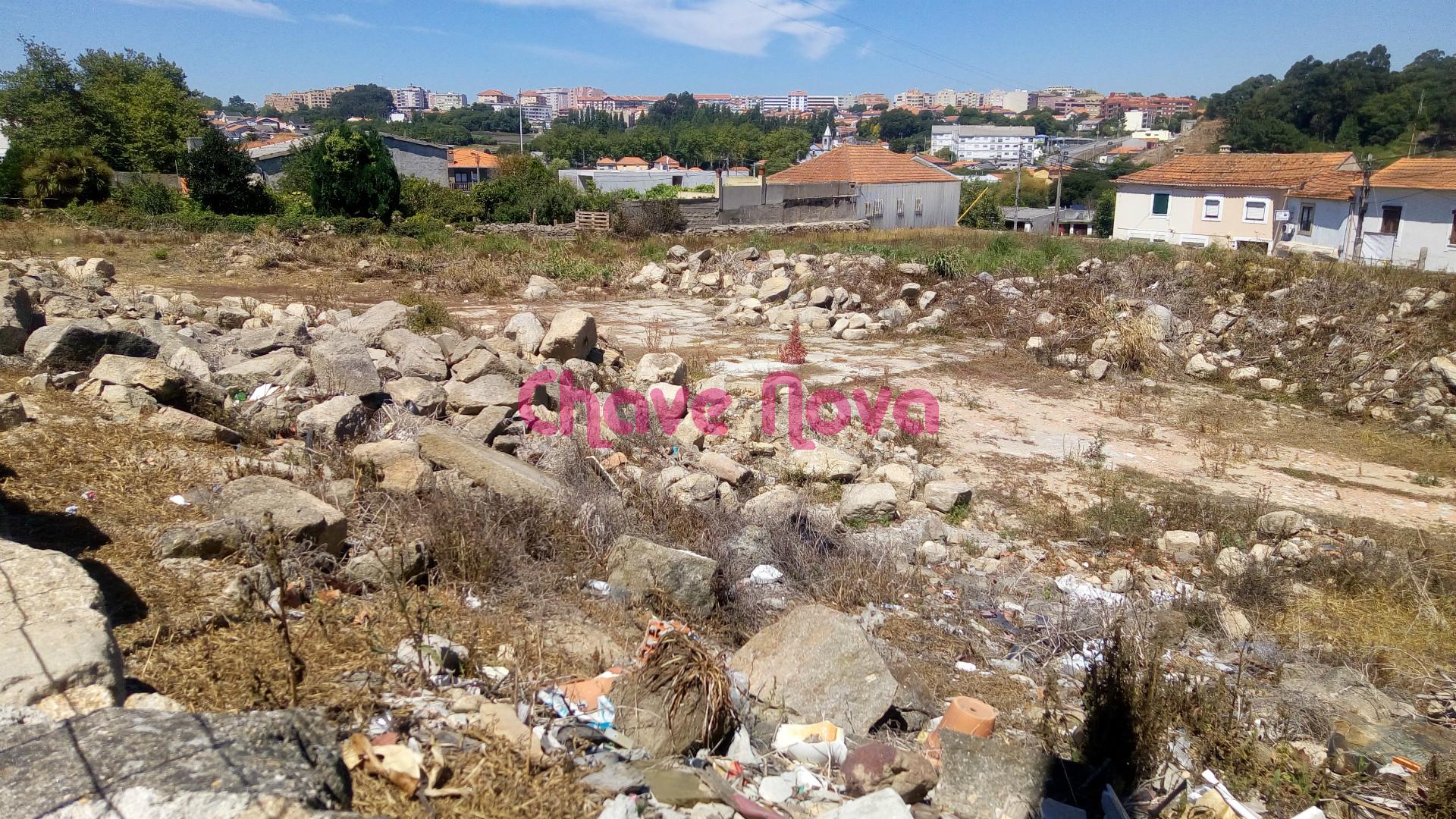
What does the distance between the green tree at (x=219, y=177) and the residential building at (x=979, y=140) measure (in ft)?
367

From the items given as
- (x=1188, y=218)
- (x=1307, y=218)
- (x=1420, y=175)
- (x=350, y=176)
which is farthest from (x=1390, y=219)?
(x=350, y=176)

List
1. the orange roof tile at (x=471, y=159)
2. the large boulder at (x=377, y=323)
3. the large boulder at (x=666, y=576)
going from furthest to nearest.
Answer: the orange roof tile at (x=471, y=159), the large boulder at (x=377, y=323), the large boulder at (x=666, y=576)

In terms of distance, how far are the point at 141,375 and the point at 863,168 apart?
32456mm

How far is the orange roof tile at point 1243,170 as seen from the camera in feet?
105

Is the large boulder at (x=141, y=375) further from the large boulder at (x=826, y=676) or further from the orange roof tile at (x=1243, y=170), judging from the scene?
the orange roof tile at (x=1243, y=170)

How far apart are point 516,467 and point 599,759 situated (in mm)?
3061

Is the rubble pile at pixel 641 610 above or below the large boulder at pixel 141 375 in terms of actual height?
below

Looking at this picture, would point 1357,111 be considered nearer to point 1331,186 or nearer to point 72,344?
point 1331,186

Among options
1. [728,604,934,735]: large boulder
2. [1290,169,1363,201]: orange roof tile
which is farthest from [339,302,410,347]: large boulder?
[1290,169,1363,201]: orange roof tile

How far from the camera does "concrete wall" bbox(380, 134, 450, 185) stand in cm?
4497

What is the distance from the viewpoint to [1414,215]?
2689cm

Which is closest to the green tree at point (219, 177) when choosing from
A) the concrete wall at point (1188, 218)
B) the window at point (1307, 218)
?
the concrete wall at point (1188, 218)

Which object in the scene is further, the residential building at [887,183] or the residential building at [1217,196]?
the residential building at [887,183]

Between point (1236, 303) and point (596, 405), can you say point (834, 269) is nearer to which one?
point (1236, 303)
